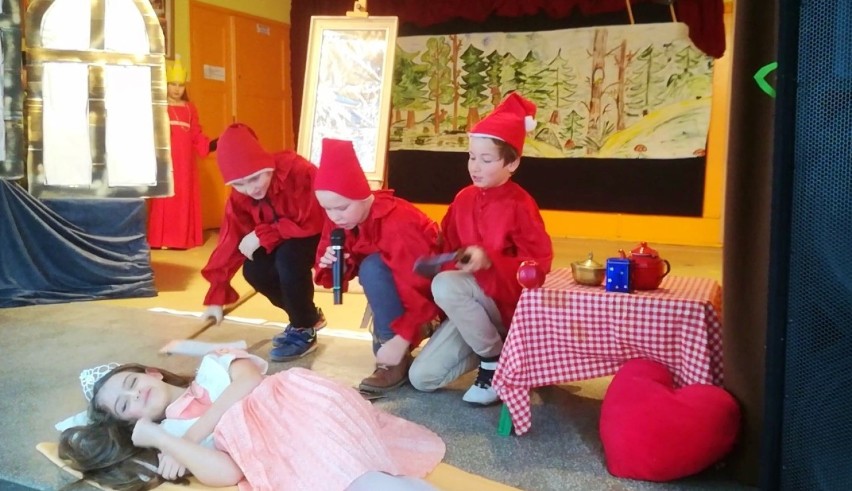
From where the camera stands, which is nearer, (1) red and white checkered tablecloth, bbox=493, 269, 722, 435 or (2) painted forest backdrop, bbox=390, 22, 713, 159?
(1) red and white checkered tablecloth, bbox=493, 269, 722, 435

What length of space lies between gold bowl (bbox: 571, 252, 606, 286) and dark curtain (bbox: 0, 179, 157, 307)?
2.47 m

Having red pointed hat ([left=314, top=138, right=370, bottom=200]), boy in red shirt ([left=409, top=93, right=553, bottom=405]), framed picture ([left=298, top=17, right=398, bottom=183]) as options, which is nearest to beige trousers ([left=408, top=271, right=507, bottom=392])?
boy in red shirt ([left=409, top=93, right=553, bottom=405])

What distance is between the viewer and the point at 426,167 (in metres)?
6.48

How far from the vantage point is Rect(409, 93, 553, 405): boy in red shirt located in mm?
2100

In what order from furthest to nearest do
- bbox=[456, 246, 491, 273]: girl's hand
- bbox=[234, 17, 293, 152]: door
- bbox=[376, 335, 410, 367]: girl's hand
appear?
1. bbox=[234, 17, 293, 152]: door
2. bbox=[376, 335, 410, 367]: girl's hand
3. bbox=[456, 246, 491, 273]: girl's hand

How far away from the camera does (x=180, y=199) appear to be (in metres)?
5.19

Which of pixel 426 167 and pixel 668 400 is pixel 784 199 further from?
pixel 426 167

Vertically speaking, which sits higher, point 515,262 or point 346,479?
point 515,262

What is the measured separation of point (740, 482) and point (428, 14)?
200 inches

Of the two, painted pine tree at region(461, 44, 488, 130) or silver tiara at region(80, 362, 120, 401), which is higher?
painted pine tree at region(461, 44, 488, 130)

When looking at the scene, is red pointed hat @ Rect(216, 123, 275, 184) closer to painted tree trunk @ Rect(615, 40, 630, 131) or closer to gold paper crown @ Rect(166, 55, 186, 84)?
gold paper crown @ Rect(166, 55, 186, 84)

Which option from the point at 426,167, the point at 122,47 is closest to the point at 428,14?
the point at 426,167

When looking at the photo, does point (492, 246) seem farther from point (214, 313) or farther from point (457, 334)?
point (214, 313)

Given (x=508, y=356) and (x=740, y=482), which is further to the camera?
(x=508, y=356)
